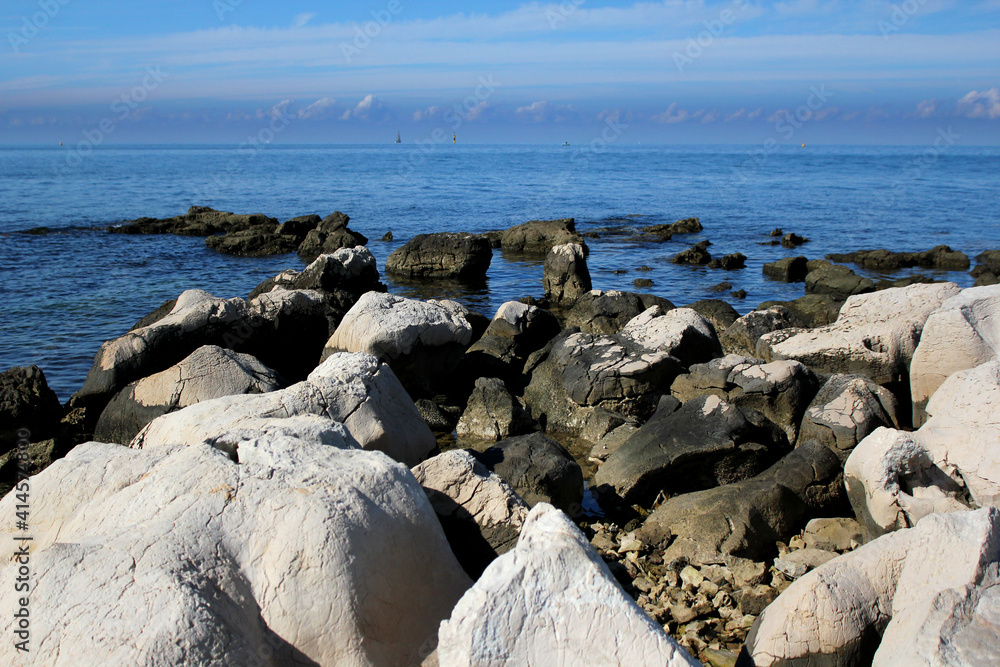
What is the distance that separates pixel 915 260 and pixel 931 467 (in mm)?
23394

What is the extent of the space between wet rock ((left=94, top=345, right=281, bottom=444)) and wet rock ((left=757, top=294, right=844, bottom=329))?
32.7 ft

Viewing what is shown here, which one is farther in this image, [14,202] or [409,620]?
[14,202]

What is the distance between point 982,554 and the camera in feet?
15.6

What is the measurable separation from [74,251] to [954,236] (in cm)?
3860

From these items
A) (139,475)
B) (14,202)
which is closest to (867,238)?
(139,475)

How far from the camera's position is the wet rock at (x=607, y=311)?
1545 cm

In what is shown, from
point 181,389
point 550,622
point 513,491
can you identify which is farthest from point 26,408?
point 550,622

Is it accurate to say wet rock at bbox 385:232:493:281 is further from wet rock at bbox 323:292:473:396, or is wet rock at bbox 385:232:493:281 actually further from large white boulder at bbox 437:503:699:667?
large white boulder at bbox 437:503:699:667

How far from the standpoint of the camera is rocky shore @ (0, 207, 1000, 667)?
13.6 feet

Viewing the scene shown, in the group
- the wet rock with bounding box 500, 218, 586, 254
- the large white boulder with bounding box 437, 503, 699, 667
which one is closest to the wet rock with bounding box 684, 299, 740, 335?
the large white boulder with bounding box 437, 503, 699, 667

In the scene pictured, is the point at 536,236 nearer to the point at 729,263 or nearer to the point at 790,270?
the point at 729,263

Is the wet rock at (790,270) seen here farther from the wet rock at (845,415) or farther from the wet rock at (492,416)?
the wet rock at (492,416)

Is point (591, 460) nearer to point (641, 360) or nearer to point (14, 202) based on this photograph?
point (641, 360)

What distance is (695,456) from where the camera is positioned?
8.45 meters
